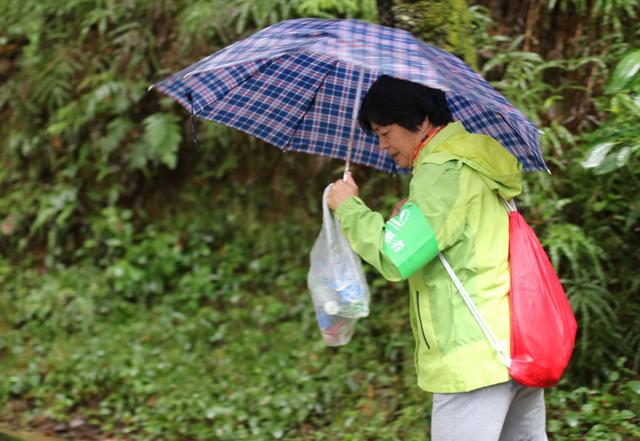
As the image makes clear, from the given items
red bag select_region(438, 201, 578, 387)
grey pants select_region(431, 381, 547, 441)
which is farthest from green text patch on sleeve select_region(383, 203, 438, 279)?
grey pants select_region(431, 381, 547, 441)

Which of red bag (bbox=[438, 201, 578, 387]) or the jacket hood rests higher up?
the jacket hood

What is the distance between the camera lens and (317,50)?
2611mm

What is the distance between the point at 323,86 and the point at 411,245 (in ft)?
4.20

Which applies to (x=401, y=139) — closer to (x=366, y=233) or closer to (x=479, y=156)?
(x=479, y=156)

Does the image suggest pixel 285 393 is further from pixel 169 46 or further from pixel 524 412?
pixel 169 46

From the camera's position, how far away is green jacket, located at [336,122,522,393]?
2.62 meters

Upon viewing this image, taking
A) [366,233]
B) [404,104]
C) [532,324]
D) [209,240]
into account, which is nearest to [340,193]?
[366,233]

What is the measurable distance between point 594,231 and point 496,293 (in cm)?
223

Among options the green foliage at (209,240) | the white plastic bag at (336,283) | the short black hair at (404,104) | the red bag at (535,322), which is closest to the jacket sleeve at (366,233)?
the white plastic bag at (336,283)

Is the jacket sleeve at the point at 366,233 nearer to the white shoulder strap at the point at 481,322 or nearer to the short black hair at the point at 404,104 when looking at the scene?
the white shoulder strap at the point at 481,322

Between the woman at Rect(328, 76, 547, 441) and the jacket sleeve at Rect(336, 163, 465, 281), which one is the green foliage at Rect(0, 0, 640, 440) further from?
the jacket sleeve at Rect(336, 163, 465, 281)

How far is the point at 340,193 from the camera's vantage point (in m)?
2.88

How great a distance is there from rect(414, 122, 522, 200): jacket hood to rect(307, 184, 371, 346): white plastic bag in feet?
1.47

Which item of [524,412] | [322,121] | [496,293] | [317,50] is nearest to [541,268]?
[496,293]
